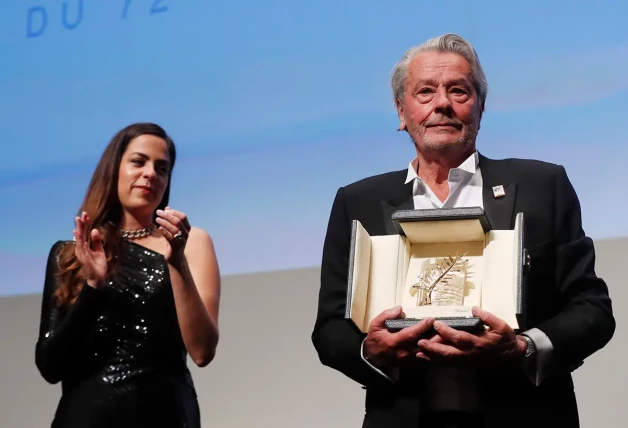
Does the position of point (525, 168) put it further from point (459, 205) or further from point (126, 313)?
point (126, 313)

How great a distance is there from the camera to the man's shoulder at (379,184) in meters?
1.78

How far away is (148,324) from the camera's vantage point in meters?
2.27

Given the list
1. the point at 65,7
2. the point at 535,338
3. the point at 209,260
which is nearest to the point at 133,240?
the point at 209,260

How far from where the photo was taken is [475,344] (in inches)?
55.9

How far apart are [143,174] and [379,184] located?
0.81 m

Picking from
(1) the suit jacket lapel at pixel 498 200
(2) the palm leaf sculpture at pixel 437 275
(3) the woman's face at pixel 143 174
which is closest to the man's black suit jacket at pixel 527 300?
(1) the suit jacket lapel at pixel 498 200

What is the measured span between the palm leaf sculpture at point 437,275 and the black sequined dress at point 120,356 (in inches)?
34.8

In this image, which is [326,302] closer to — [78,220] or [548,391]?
[548,391]

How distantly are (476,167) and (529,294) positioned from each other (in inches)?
10.8

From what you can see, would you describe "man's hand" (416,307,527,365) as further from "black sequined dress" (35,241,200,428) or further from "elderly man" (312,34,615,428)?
"black sequined dress" (35,241,200,428)

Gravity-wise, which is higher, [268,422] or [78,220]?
[78,220]

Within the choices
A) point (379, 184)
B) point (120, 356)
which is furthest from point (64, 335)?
point (379, 184)

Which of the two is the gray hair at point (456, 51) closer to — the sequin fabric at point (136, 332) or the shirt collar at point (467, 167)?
the shirt collar at point (467, 167)

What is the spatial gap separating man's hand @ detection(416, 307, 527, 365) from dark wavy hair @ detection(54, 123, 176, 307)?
1.13 metres
